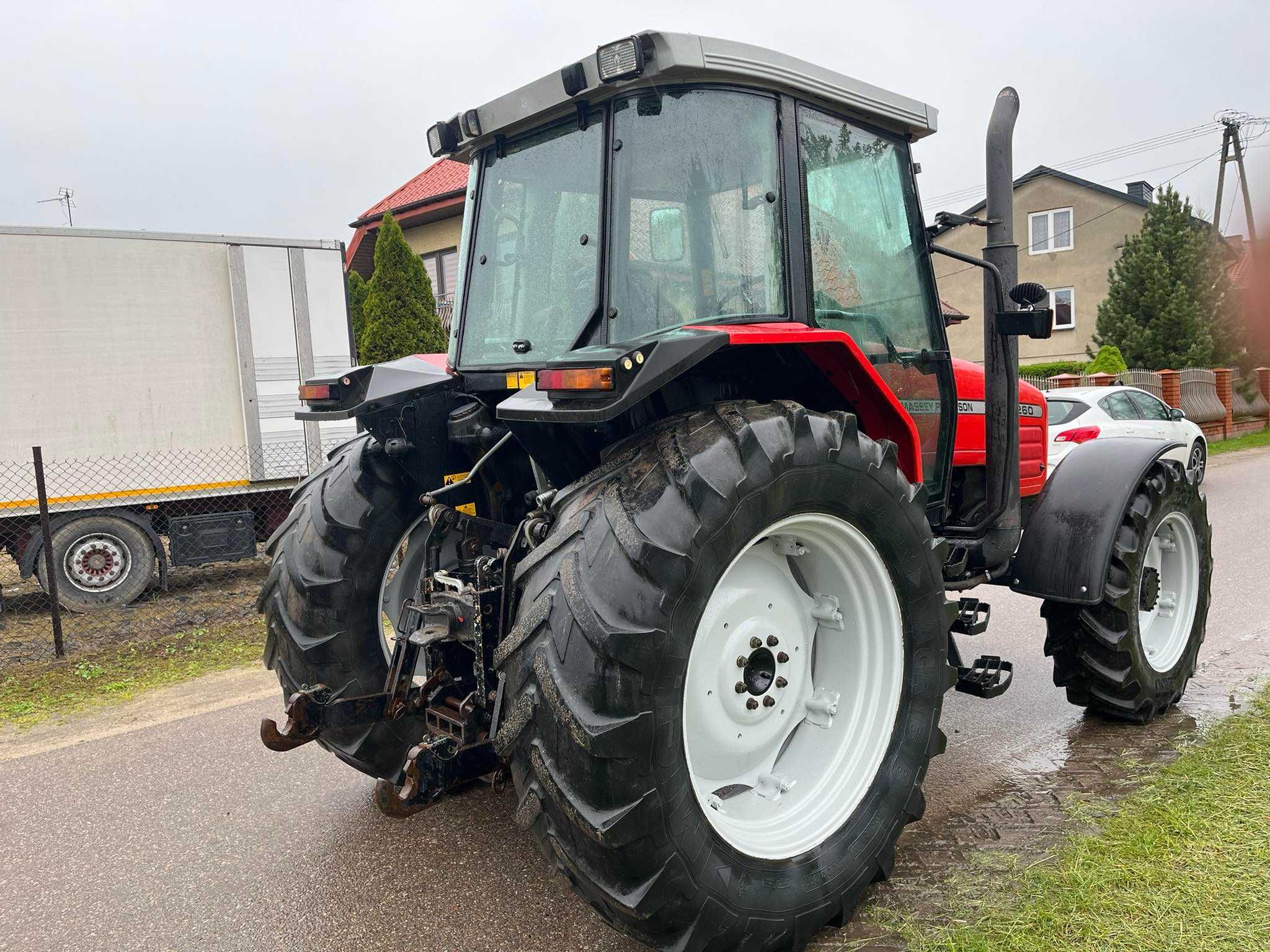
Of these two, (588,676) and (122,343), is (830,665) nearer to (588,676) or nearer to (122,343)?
(588,676)

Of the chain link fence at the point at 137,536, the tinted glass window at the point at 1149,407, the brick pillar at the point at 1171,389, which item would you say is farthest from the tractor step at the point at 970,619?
the brick pillar at the point at 1171,389

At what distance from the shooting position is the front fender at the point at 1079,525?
3877mm

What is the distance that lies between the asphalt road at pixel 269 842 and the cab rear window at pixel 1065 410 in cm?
635

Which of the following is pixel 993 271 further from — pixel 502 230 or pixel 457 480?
pixel 457 480

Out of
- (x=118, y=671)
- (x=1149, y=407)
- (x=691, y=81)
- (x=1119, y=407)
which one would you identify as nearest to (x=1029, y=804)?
(x=691, y=81)

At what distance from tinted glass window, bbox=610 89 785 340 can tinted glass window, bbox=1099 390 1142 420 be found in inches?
403

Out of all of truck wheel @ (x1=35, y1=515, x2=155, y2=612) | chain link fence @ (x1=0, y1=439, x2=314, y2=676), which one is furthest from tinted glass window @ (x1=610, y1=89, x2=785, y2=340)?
truck wheel @ (x1=35, y1=515, x2=155, y2=612)

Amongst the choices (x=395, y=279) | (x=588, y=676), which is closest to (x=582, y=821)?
(x=588, y=676)

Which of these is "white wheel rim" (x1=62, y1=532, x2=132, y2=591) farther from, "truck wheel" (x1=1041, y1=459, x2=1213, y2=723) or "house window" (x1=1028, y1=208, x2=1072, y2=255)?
"house window" (x1=1028, y1=208, x2=1072, y2=255)

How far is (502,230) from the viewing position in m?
3.43

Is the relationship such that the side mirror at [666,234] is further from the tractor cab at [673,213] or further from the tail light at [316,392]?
the tail light at [316,392]

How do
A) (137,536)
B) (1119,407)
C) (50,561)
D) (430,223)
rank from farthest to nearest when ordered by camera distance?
(430,223), (1119,407), (137,536), (50,561)

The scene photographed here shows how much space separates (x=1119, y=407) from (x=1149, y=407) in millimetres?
947

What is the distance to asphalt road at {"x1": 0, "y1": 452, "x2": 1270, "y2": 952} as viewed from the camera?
115 inches
